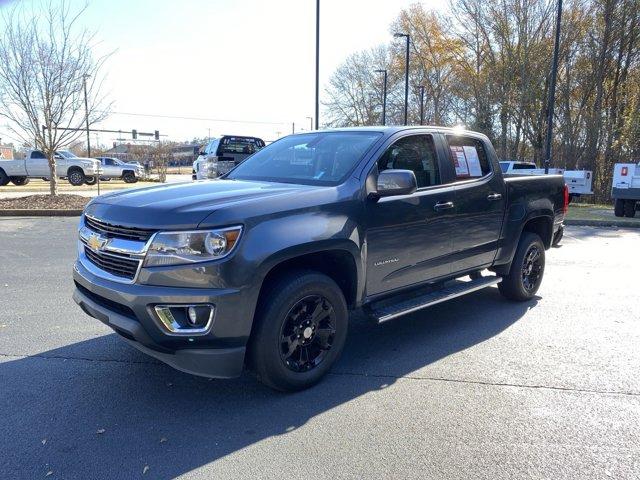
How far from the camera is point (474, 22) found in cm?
3334

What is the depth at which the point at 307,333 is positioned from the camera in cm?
360

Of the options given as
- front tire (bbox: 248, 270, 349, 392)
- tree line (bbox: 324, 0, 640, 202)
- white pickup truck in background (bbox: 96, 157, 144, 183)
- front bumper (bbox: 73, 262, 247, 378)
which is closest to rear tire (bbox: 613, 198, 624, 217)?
tree line (bbox: 324, 0, 640, 202)

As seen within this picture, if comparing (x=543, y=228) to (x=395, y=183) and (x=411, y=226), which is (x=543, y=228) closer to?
(x=411, y=226)

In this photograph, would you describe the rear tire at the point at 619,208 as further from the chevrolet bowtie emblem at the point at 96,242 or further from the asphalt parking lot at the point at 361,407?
the chevrolet bowtie emblem at the point at 96,242

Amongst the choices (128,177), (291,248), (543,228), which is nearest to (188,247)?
(291,248)

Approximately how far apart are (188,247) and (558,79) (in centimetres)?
3017

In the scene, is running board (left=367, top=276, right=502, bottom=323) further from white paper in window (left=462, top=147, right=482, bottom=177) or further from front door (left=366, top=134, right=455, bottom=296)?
white paper in window (left=462, top=147, right=482, bottom=177)

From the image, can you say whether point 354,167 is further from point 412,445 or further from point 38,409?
point 38,409

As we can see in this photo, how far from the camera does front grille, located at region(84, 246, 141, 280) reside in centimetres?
319

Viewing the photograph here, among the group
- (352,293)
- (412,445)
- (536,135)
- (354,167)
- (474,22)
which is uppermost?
(474,22)

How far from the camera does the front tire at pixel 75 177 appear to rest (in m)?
25.8

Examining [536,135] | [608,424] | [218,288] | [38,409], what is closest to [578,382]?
[608,424]

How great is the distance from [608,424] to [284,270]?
2.31m

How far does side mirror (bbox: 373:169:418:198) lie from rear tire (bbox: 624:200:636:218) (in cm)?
1481
